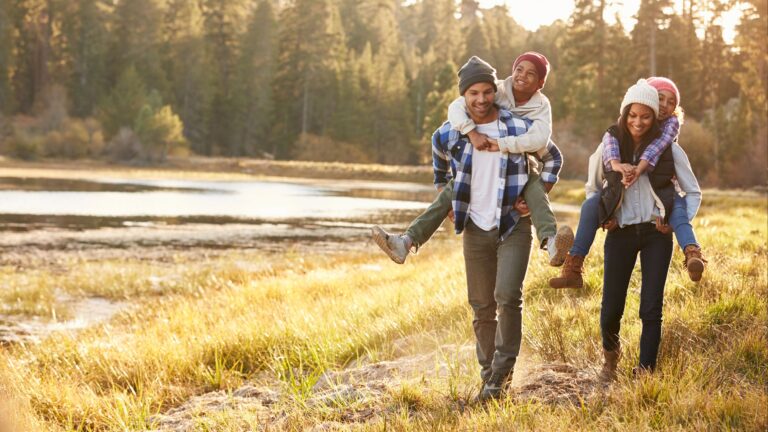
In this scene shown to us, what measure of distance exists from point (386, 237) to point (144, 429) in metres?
2.10

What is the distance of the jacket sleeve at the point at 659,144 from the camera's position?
4.20 metres

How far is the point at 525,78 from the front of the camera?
4.30 m

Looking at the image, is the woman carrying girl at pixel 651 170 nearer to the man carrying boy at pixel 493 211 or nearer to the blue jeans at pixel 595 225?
the blue jeans at pixel 595 225

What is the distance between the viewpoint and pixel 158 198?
107 feet

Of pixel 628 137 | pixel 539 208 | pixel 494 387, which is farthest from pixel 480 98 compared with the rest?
pixel 494 387

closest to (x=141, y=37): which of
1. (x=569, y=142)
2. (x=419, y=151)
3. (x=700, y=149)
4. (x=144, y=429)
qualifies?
(x=419, y=151)

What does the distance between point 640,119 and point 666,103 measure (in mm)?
214

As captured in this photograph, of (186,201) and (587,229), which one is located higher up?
(587,229)

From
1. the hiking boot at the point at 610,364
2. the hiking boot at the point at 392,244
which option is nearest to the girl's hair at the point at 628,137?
the hiking boot at the point at 610,364

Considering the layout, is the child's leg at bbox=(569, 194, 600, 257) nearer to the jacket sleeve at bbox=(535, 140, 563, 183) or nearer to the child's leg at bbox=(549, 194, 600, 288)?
the child's leg at bbox=(549, 194, 600, 288)

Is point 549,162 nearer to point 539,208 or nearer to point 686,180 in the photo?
point 539,208

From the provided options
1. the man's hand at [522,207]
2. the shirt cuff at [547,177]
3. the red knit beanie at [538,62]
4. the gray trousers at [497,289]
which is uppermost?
the red knit beanie at [538,62]

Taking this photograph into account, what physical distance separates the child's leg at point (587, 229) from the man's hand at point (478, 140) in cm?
71

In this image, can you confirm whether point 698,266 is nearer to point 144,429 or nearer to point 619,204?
point 619,204
